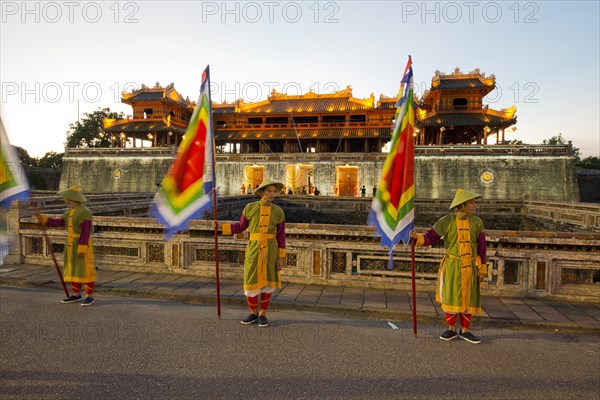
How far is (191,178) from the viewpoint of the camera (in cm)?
388

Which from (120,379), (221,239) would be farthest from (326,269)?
(120,379)

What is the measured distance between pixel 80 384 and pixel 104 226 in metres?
4.35

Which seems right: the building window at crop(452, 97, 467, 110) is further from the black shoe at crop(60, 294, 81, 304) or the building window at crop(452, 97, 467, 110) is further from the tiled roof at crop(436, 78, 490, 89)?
the black shoe at crop(60, 294, 81, 304)

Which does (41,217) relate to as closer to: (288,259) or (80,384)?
(80,384)

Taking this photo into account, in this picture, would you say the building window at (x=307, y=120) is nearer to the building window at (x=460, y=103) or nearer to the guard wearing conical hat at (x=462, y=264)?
the building window at (x=460, y=103)

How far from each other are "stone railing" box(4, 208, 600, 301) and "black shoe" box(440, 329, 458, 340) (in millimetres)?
1611

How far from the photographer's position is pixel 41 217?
169 inches

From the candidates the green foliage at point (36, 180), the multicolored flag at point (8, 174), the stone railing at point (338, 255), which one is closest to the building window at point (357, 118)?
the stone railing at point (338, 255)

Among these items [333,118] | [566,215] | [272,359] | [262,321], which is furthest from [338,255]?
[333,118]

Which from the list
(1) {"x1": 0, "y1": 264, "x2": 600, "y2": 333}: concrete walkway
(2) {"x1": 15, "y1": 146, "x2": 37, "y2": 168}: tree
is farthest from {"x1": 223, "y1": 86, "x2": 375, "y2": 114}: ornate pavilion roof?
(1) {"x1": 0, "y1": 264, "x2": 600, "y2": 333}: concrete walkway

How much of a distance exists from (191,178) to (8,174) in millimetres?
1961

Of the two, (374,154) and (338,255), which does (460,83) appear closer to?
(374,154)

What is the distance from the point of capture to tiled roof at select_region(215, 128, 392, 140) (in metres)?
30.2

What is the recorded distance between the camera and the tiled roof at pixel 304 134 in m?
30.2
